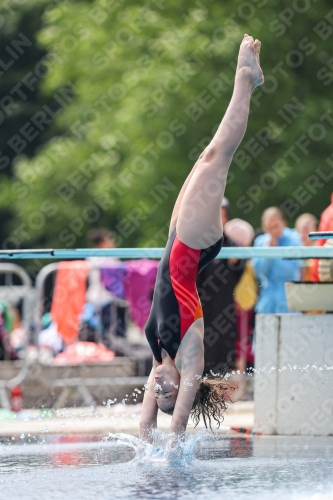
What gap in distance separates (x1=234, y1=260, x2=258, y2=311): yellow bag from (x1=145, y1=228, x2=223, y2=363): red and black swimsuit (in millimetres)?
4008

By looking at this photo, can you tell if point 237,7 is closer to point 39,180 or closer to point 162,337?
point 39,180

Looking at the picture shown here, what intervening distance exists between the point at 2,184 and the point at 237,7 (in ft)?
35.3

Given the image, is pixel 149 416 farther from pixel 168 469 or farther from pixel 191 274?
pixel 191 274

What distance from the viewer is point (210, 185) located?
583 centimetres

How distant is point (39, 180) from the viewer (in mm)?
20625

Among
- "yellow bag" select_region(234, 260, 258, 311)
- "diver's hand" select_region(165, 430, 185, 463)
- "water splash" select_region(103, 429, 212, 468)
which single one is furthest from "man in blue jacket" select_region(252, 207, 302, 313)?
"diver's hand" select_region(165, 430, 185, 463)

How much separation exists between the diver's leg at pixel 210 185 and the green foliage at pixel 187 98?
8803 millimetres

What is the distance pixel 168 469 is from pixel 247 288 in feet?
15.7

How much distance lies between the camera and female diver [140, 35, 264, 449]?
5.73m

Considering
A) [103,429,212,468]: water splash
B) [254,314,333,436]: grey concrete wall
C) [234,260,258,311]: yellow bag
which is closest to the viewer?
[103,429,212,468]: water splash

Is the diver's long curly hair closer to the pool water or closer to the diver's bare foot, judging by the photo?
the pool water

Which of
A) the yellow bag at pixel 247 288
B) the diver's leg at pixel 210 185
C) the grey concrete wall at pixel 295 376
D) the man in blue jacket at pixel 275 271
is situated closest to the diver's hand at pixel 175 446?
the diver's leg at pixel 210 185

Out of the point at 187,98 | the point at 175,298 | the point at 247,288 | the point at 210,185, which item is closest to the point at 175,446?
the point at 175,298

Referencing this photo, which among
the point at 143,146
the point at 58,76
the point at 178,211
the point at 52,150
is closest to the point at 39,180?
the point at 52,150
